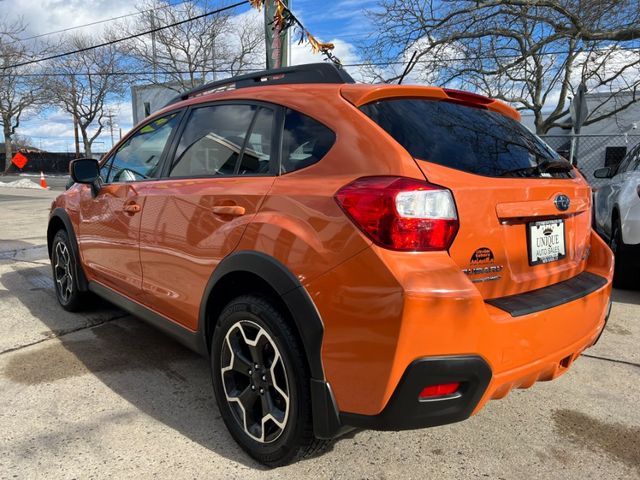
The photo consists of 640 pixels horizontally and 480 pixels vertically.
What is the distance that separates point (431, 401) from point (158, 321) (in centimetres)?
185

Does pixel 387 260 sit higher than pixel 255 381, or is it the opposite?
pixel 387 260

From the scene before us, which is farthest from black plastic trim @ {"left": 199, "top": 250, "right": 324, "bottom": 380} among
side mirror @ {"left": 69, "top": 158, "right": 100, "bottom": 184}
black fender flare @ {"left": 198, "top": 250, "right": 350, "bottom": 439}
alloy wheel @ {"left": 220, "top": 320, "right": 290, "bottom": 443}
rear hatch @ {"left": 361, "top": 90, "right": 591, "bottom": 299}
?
side mirror @ {"left": 69, "top": 158, "right": 100, "bottom": 184}

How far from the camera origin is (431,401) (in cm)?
181

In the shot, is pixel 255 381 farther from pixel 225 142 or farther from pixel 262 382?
pixel 225 142

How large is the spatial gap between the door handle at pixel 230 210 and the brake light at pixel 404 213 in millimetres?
619

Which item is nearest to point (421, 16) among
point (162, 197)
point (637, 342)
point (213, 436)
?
point (637, 342)

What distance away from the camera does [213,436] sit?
2543 mm

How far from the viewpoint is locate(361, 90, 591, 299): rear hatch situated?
1924 mm

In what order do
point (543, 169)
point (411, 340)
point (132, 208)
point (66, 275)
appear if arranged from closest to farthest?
point (411, 340) < point (543, 169) < point (132, 208) < point (66, 275)

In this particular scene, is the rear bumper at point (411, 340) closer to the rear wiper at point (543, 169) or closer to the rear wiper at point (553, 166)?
the rear wiper at point (543, 169)

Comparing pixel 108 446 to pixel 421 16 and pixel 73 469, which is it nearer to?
pixel 73 469

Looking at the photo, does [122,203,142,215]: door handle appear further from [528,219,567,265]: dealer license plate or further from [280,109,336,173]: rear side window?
[528,219,567,265]: dealer license plate

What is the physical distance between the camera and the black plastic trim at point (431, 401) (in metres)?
1.75

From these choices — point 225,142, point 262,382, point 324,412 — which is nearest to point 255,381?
point 262,382
